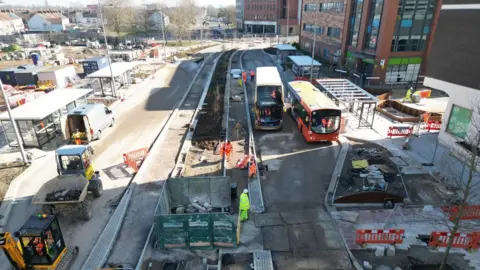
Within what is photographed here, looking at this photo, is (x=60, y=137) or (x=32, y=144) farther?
(x=60, y=137)

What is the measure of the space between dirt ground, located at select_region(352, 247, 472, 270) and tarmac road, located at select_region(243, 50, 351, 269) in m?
0.82

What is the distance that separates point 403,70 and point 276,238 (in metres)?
32.4

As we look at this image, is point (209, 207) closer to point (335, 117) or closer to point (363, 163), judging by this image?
point (363, 163)

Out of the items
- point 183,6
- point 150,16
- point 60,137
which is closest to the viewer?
point 60,137

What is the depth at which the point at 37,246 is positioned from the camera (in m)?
10.2

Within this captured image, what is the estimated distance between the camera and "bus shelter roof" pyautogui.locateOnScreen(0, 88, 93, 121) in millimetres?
19969

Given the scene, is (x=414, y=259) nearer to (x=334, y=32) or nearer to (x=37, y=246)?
(x=37, y=246)

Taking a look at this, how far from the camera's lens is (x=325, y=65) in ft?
151

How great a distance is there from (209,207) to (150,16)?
126828mm

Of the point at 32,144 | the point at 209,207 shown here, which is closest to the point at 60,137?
the point at 32,144

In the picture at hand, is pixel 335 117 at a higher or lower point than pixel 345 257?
higher

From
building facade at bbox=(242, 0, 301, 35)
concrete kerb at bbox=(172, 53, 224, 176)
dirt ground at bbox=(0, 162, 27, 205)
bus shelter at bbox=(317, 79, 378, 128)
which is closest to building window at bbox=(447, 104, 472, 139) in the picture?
bus shelter at bbox=(317, 79, 378, 128)

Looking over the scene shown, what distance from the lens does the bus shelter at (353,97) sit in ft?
76.7

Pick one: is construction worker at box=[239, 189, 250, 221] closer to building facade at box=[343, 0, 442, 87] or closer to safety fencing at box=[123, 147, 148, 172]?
safety fencing at box=[123, 147, 148, 172]
